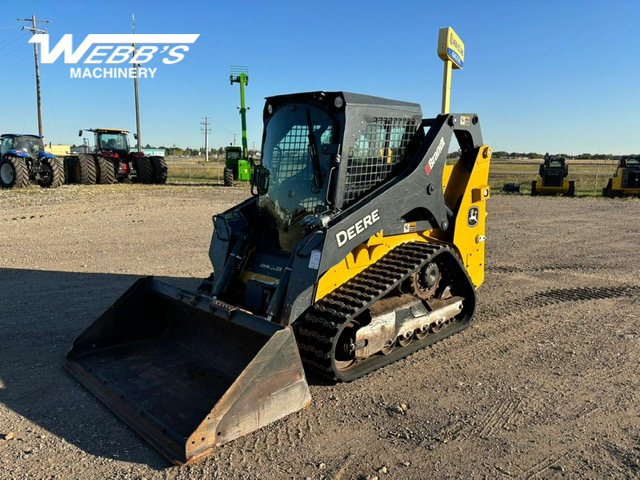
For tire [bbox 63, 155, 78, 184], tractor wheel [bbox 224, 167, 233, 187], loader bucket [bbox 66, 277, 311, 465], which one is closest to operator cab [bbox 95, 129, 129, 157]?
tire [bbox 63, 155, 78, 184]

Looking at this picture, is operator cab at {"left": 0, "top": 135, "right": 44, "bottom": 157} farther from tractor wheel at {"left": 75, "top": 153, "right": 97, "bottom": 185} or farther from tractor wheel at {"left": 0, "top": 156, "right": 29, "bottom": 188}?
tractor wheel at {"left": 75, "top": 153, "right": 97, "bottom": 185}

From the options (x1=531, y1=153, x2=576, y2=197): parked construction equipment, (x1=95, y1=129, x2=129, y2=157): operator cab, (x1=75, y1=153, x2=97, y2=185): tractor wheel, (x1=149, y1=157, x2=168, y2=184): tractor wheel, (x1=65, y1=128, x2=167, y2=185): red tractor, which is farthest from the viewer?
(x1=95, y1=129, x2=129, y2=157): operator cab

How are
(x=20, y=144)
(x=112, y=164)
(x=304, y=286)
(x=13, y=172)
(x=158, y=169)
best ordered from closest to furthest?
(x=304, y=286), (x=13, y=172), (x=20, y=144), (x=112, y=164), (x=158, y=169)

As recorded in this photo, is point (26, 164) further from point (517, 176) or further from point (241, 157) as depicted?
point (517, 176)

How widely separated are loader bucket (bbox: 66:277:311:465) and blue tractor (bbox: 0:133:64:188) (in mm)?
19412

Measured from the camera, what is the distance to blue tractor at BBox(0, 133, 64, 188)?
826 inches

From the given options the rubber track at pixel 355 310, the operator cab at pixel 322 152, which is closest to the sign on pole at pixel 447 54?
the operator cab at pixel 322 152

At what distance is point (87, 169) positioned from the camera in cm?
2339

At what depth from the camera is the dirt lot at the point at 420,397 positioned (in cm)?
318

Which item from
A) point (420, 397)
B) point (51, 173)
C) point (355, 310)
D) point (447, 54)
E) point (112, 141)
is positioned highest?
point (447, 54)

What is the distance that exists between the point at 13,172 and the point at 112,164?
4363 mm

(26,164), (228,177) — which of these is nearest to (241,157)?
(228,177)

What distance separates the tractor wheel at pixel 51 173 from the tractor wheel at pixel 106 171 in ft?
7.09

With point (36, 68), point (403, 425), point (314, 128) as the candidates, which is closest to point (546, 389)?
point (403, 425)
